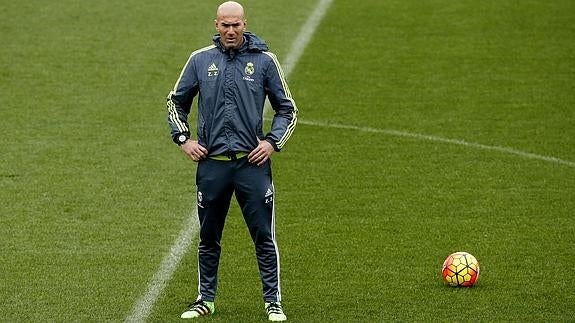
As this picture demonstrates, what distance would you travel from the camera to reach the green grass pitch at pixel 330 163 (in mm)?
10570

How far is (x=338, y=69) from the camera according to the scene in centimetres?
1898

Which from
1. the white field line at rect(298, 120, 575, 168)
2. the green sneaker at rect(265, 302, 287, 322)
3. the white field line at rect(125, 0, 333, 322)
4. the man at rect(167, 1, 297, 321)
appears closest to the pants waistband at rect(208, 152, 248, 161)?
the man at rect(167, 1, 297, 321)

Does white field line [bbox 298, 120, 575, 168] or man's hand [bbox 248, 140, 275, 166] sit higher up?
white field line [bbox 298, 120, 575, 168]

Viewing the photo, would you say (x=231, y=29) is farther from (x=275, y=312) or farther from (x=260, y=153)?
(x=275, y=312)

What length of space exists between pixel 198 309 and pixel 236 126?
1440mm

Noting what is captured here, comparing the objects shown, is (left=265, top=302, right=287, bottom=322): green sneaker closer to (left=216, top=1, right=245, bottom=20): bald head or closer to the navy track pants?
the navy track pants

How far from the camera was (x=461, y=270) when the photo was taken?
34.7ft

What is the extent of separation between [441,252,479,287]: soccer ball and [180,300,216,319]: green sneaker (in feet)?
6.58

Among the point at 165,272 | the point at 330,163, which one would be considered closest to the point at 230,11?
the point at 165,272

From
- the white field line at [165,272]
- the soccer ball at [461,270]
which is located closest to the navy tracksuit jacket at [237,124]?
the white field line at [165,272]

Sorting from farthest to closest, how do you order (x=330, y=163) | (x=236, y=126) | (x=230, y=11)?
(x=330, y=163)
(x=236, y=126)
(x=230, y=11)

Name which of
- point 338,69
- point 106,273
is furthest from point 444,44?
point 106,273

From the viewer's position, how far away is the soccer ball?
34.7 ft

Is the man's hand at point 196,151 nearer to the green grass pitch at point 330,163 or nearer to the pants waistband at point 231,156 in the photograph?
the pants waistband at point 231,156
